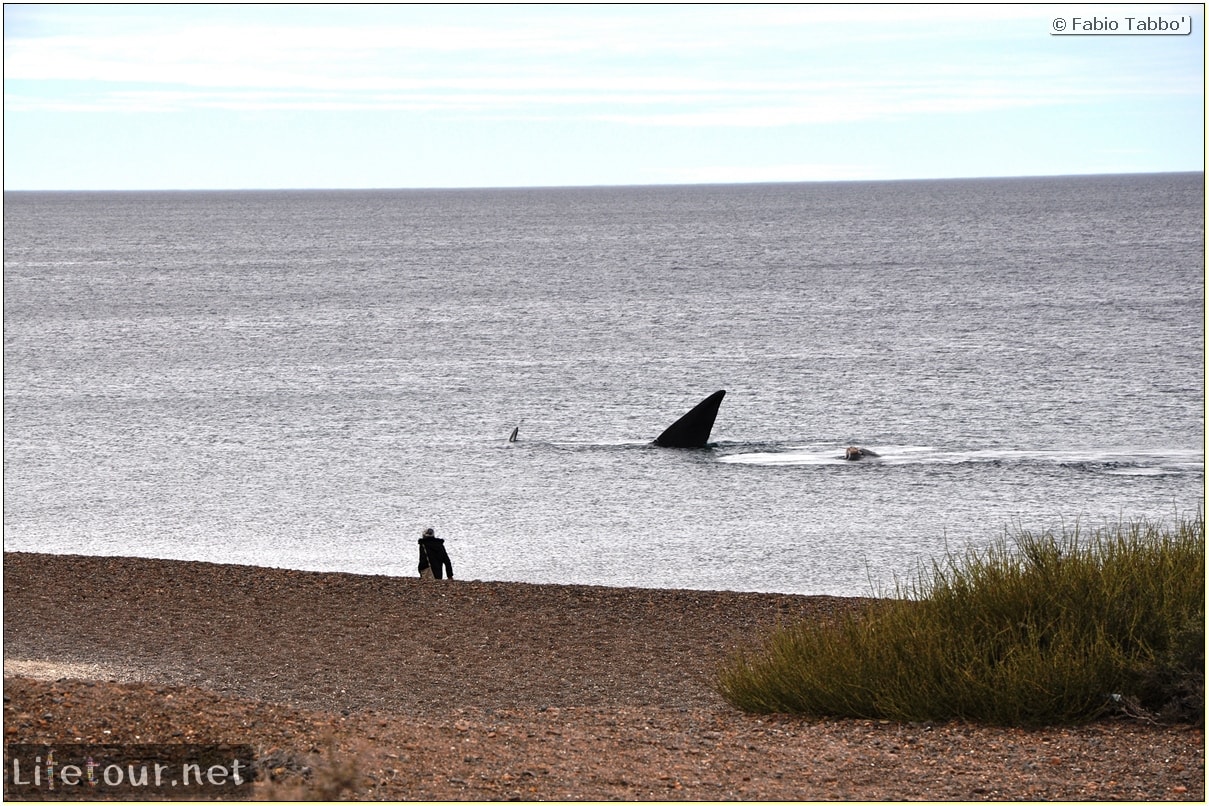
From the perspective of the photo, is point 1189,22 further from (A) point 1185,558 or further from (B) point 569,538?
(B) point 569,538

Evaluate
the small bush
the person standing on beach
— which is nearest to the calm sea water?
the person standing on beach

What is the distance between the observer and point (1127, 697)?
8695mm

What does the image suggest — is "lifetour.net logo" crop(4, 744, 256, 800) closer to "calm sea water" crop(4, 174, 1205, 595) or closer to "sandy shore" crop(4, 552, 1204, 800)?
"sandy shore" crop(4, 552, 1204, 800)

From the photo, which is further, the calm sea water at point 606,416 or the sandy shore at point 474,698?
the calm sea water at point 606,416

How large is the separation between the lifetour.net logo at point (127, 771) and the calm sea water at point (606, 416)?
534 inches

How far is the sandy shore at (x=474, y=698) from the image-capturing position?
7.39 meters

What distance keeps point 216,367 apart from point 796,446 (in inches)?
1107

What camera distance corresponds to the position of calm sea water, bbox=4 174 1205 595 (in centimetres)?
2453

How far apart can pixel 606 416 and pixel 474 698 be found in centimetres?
3006

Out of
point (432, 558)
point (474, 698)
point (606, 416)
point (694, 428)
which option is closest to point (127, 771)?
point (474, 698)

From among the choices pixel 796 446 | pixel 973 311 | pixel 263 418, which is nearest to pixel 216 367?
pixel 263 418

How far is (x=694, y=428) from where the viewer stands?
3425 centimetres

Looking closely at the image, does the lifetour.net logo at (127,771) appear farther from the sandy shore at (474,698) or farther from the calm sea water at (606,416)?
the calm sea water at (606,416)

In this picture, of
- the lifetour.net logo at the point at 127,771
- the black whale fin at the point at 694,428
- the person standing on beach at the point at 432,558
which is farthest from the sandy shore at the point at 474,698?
the black whale fin at the point at 694,428
